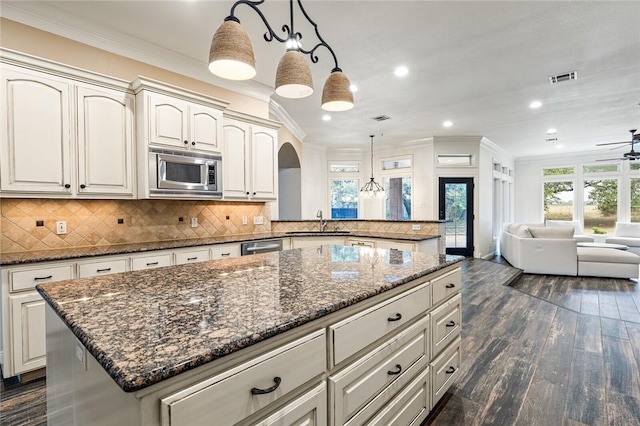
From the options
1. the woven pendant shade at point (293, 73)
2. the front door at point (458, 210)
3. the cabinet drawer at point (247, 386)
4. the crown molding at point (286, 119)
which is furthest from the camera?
the front door at point (458, 210)

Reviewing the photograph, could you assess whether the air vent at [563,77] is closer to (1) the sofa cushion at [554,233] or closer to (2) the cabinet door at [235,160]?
(1) the sofa cushion at [554,233]

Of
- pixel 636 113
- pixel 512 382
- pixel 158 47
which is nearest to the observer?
pixel 512 382

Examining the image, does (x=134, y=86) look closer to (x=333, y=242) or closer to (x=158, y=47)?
(x=158, y=47)

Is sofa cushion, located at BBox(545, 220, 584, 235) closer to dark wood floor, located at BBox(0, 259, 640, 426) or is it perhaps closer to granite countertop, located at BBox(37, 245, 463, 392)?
dark wood floor, located at BBox(0, 259, 640, 426)

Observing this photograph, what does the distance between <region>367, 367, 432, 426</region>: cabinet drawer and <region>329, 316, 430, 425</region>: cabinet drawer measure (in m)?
0.04

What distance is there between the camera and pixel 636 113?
5520mm

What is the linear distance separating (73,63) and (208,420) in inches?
136

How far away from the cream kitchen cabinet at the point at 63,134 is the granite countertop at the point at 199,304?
1.61 metres

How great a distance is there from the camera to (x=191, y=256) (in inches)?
123

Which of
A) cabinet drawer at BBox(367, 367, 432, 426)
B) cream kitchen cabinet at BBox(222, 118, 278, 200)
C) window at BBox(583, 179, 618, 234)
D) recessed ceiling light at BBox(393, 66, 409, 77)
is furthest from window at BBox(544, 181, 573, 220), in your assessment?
cabinet drawer at BBox(367, 367, 432, 426)

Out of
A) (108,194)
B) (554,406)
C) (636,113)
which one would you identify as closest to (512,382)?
(554,406)

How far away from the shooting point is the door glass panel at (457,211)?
24.9 ft

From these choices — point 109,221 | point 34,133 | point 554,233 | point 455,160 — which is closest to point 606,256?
point 554,233

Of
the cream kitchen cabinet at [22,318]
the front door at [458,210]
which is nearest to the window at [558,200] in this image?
the front door at [458,210]
